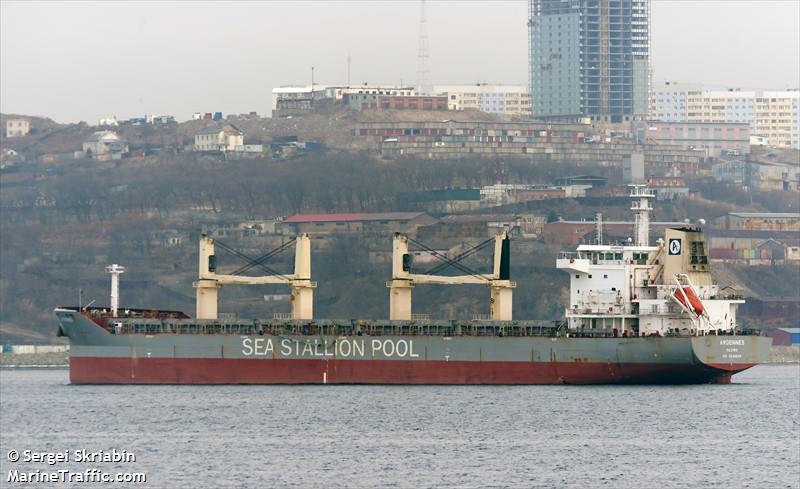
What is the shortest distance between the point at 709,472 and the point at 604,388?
2092 cm

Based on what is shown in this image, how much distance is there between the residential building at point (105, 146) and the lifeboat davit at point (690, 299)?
120269 mm

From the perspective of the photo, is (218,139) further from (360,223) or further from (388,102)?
(360,223)

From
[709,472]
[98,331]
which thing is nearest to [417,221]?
[98,331]

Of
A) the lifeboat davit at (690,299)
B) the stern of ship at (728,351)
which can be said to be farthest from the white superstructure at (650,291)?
the stern of ship at (728,351)

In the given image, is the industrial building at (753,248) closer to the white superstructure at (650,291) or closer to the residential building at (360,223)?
the residential building at (360,223)

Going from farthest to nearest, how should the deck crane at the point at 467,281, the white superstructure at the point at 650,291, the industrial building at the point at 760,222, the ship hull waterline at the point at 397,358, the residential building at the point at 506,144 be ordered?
the residential building at the point at 506,144, the industrial building at the point at 760,222, the deck crane at the point at 467,281, the white superstructure at the point at 650,291, the ship hull waterline at the point at 397,358

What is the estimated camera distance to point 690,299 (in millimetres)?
69062

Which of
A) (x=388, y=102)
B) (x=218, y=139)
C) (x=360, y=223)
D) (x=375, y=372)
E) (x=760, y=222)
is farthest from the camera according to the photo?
(x=388, y=102)

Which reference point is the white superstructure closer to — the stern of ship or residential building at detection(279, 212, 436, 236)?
the stern of ship

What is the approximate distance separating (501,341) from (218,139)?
115219 mm

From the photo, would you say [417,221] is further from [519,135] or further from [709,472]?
[709,472]

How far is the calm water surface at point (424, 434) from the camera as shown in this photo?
47.4 metres

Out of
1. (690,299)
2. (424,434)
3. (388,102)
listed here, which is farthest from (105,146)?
(424,434)

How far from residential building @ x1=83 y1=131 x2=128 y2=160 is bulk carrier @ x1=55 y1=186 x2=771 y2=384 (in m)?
110
